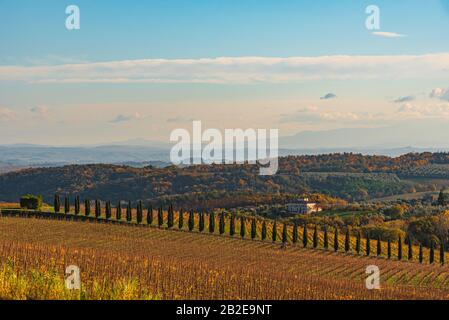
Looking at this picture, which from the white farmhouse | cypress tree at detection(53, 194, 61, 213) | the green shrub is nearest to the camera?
cypress tree at detection(53, 194, 61, 213)

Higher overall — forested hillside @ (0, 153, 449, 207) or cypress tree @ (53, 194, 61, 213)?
cypress tree @ (53, 194, 61, 213)

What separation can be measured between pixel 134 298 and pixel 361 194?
14924 cm

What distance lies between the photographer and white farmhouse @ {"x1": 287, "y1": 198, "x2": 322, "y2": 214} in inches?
4476

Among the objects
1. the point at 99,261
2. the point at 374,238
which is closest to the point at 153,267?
the point at 99,261

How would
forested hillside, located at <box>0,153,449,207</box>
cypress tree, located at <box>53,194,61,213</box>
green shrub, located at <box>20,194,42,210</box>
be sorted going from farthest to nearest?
1. forested hillside, located at <box>0,153,449,207</box>
2. green shrub, located at <box>20,194,42,210</box>
3. cypress tree, located at <box>53,194,61,213</box>

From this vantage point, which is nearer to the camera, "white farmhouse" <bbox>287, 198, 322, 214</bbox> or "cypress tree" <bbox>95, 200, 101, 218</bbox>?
"cypress tree" <bbox>95, 200, 101, 218</bbox>

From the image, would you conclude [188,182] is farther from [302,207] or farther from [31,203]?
[31,203]

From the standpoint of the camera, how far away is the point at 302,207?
11456cm

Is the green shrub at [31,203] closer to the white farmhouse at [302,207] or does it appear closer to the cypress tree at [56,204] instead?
the cypress tree at [56,204]

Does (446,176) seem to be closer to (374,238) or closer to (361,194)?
(361,194)

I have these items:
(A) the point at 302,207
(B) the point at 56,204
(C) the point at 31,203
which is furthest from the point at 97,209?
(A) the point at 302,207

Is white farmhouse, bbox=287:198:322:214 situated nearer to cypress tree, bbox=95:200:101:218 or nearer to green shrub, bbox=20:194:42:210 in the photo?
cypress tree, bbox=95:200:101:218

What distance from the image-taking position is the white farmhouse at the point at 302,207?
373 ft

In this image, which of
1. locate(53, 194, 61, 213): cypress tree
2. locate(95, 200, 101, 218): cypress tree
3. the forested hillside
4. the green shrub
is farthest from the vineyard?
the forested hillside
